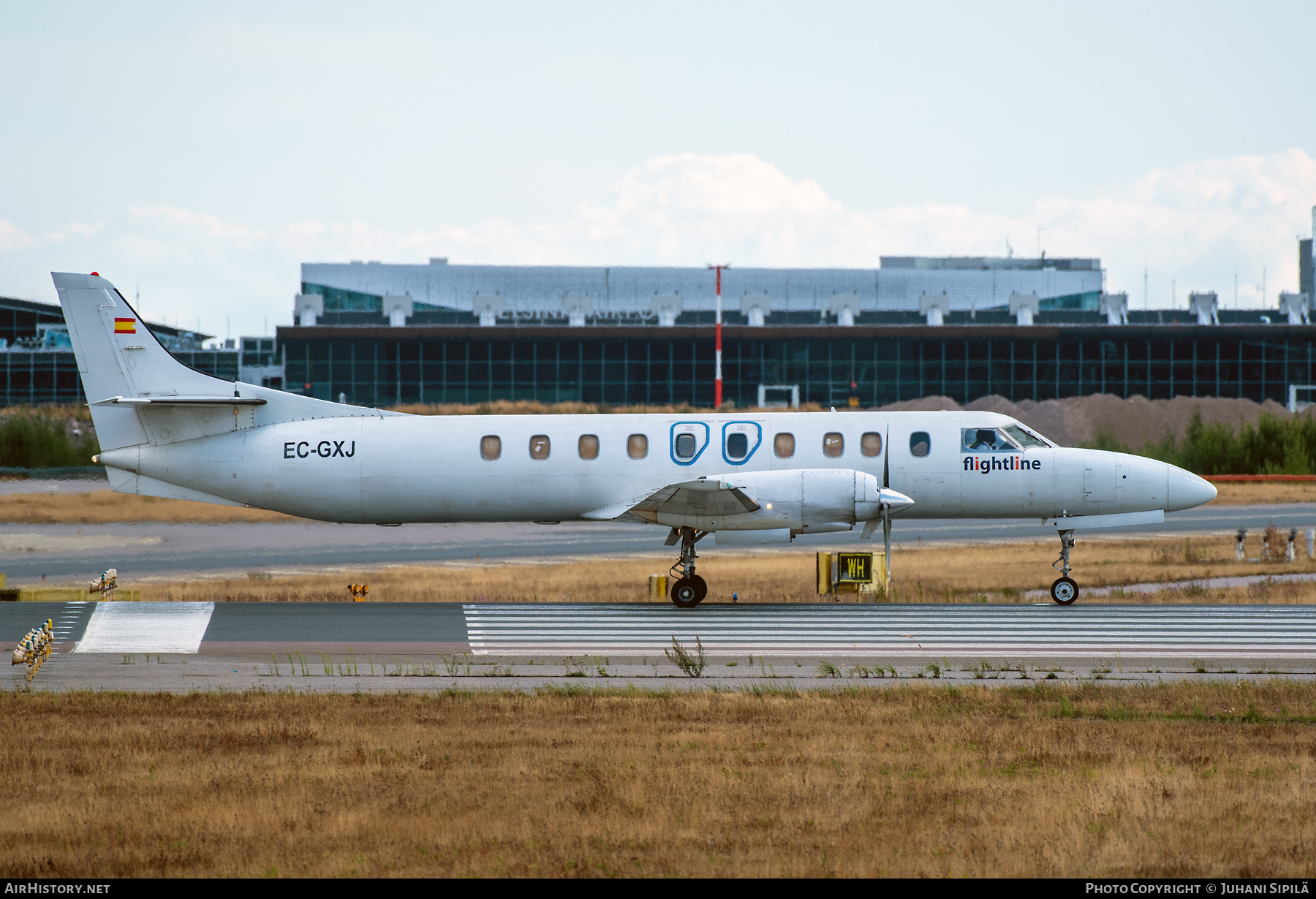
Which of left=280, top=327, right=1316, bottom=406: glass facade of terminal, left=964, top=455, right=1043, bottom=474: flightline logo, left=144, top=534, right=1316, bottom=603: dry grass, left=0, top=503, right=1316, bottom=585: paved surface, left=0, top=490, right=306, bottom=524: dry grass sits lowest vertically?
left=144, top=534, right=1316, bottom=603: dry grass

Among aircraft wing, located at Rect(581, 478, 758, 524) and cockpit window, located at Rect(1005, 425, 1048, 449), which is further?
cockpit window, located at Rect(1005, 425, 1048, 449)

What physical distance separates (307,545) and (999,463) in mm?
22893

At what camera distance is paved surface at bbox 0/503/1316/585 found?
3566 cm

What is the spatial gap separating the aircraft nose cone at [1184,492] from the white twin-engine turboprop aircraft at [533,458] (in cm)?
4

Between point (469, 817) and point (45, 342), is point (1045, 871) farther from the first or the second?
point (45, 342)

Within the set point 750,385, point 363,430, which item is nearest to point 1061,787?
point 363,430

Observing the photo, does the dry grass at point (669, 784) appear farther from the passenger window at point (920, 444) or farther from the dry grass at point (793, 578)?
the dry grass at point (793, 578)

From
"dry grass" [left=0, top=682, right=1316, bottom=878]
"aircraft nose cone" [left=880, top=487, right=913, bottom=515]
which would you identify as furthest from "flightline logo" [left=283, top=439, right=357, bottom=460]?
"aircraft nose cone" [left=880, top=487, right=913, bottom=515]

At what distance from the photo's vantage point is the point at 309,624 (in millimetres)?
22891

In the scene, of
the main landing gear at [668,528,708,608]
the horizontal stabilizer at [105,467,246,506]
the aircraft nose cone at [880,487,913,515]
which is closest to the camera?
the aircraft nose cone at [880,487,913,515]

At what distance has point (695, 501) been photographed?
24812 millimetres

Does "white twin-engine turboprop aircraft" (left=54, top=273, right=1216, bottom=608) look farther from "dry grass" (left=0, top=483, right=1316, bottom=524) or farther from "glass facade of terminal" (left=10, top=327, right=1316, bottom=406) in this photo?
"glass facade of terminal" (left=10, top=327, right=1316, bottom=406)

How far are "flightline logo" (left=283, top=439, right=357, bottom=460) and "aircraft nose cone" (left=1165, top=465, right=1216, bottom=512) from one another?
57.4ft
